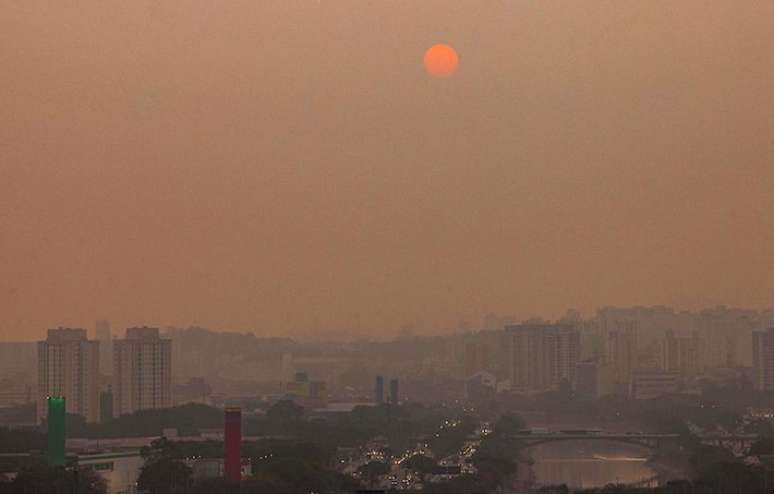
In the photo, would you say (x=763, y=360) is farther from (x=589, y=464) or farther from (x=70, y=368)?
(x=589, y=464)

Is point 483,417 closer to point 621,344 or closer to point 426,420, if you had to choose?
point 426,420

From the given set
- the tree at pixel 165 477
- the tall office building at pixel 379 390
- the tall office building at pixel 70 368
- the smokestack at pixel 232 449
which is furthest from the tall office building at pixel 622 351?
the tree at pixel 165 477

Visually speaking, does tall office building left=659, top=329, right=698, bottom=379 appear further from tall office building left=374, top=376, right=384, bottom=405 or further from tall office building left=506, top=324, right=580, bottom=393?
tall office building left=374, top=376, right=384, bottom=405

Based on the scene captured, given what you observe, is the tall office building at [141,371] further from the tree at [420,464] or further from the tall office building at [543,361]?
the tree at [420,464]

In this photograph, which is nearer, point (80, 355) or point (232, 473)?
point (232, 473)

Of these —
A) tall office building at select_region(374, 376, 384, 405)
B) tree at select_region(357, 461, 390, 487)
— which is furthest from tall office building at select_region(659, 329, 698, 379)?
tree at select_region(357, 461, 390, 487)

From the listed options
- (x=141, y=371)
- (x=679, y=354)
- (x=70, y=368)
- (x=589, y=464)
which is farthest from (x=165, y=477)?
(x=679, y=354)

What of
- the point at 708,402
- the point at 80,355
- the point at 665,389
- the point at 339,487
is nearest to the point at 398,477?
the point at 339,487
